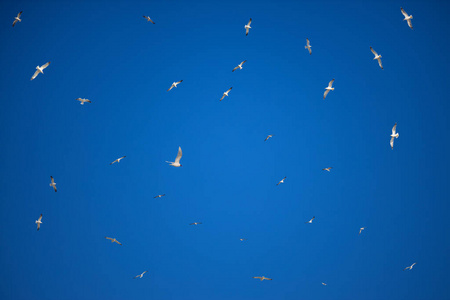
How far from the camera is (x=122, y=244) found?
22.5 meters

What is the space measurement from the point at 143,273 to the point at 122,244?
2.56 metres

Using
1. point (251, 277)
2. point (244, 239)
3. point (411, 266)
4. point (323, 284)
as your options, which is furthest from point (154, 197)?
point (411, 266)

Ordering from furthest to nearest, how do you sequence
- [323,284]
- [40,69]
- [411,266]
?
[323,284] < [411,266] < [40,69]

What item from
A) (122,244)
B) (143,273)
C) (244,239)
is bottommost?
(143,273)

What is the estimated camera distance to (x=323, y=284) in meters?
22.4

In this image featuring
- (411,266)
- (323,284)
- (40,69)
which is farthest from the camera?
(323,284)

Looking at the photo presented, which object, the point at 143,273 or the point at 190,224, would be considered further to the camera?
the point at 190,224

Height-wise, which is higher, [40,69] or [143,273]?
→ [40,69]

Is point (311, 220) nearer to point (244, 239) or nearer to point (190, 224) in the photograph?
point (244, 239)

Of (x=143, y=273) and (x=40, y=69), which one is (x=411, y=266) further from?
(x=40, y=69)

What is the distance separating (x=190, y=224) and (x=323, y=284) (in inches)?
386

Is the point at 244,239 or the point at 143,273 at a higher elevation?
the point at 244,239

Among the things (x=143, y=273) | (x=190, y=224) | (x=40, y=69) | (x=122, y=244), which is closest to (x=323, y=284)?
(x=190, y=224)

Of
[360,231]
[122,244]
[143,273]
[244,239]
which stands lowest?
[143,273]
